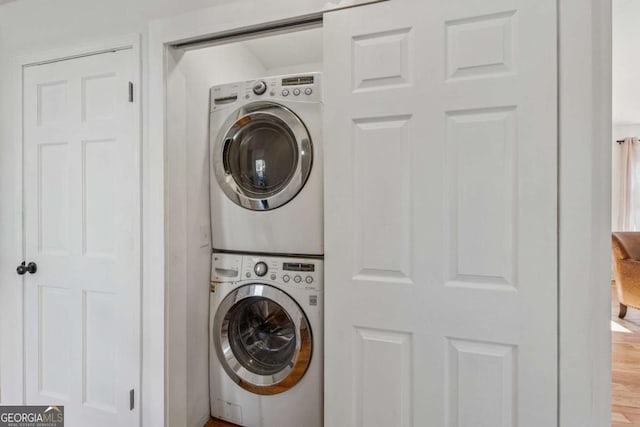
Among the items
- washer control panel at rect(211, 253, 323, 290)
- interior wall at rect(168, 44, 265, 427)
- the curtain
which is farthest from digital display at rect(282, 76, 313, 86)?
the curtain

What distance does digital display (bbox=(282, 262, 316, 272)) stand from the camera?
159cm

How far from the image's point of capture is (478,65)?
3.49 feet

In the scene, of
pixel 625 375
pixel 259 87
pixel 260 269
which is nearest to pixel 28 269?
pixel 260 269

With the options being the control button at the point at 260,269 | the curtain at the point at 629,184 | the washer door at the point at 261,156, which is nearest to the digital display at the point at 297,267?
the control button at the point at 260,269

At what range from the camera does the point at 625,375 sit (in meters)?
2.30

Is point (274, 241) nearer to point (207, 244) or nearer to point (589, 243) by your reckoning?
point (207, 244)

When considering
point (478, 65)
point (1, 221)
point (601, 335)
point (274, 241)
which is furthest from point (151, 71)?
point (601, 335)

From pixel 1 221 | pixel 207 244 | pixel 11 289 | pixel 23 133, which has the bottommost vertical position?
pixel 11 289

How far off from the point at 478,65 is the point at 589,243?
68 centimetres

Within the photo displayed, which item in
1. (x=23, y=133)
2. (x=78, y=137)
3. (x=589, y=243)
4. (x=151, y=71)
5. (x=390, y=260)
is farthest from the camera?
(x=23, y=133)

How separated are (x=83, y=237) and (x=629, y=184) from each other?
24.0 ft

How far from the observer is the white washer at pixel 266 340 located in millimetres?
1593

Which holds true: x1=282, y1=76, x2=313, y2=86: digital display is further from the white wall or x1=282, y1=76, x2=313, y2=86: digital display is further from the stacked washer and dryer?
the white wall

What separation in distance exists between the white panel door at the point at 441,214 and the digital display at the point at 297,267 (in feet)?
1.19
